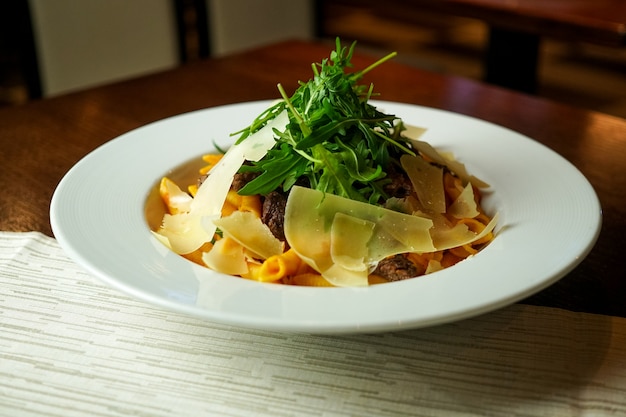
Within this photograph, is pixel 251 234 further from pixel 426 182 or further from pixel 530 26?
pixel 530 26

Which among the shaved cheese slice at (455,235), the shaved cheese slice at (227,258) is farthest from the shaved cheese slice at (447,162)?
the shaved cheese slice at (227,258)

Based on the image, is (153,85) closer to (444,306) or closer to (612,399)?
(444,306)

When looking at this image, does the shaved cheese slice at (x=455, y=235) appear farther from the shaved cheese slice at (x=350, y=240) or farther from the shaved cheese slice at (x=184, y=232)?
the shaved cheese slice at (x=184, y=232)

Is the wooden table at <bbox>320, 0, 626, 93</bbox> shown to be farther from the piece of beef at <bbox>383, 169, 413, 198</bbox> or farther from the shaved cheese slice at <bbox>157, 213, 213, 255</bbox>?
the shaved cheese slice at <bbox>157, 213, 213, 255</bbox>

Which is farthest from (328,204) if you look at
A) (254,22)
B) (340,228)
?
(254,22)

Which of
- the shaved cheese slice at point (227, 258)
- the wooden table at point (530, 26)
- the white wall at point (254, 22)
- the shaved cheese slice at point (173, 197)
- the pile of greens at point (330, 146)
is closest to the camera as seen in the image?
the shaved cheese slice at point (227, 258)

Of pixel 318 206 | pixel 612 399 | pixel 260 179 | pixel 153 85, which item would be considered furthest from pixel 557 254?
pixel 153 85
